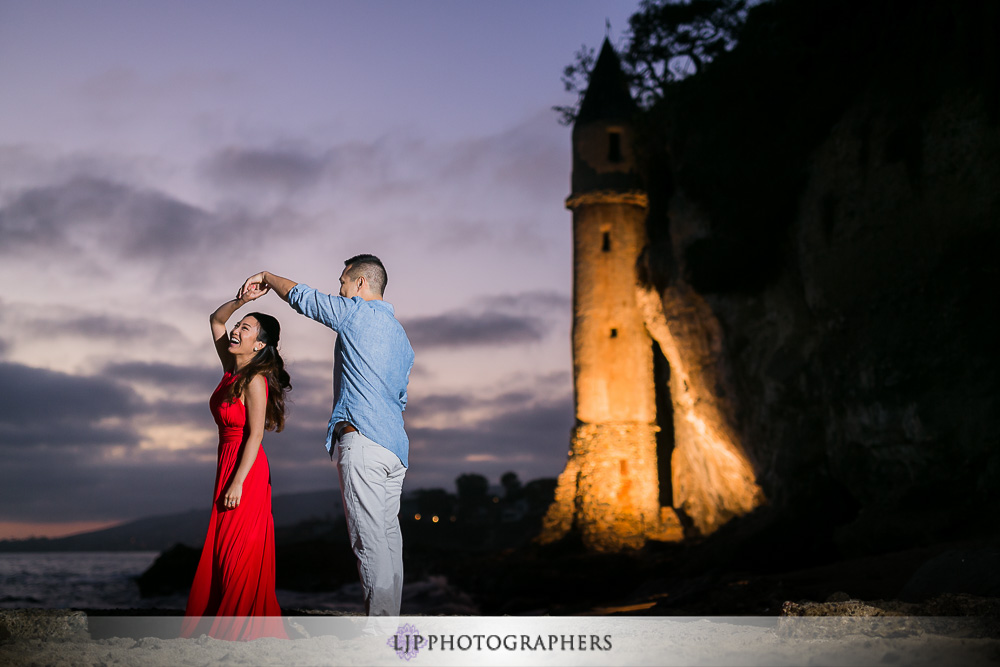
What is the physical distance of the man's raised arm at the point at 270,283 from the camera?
4.36m

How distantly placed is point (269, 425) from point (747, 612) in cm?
609

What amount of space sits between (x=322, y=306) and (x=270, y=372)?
0.60 metres

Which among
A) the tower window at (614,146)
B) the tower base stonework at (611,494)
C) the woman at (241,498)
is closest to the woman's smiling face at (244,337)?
the woman at (241,498)

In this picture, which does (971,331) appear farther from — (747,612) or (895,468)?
(747,612)

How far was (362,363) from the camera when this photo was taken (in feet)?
14.0

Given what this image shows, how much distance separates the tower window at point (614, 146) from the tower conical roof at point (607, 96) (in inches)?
20.7

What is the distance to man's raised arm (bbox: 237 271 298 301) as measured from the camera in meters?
4.36

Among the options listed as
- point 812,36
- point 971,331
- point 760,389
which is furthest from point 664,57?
point 971,331

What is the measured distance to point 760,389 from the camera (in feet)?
58.4

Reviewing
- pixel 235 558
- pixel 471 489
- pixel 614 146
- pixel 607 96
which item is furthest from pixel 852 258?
pixel 471 489

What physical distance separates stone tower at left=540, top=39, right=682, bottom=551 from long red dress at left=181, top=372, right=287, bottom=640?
18.9m

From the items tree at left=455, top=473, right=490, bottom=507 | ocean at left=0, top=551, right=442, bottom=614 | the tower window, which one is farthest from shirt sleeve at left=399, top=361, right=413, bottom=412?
tree at left=455, top=473, right=490, bottom=507

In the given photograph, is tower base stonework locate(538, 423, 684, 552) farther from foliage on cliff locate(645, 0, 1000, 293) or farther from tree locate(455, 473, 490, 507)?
tree locate(455, 473, 490, 507)

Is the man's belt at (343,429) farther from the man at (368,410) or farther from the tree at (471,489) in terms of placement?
the tree at (471,489)
